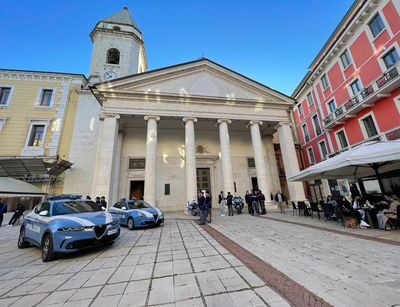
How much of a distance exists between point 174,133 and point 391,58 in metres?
18.7

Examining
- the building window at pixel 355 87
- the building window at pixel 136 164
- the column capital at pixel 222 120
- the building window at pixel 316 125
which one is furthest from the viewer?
the building window at pixel 316 125

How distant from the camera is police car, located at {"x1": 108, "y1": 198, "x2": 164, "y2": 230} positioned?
324 inches

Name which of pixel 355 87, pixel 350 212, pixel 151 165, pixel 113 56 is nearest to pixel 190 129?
pixel 151 165

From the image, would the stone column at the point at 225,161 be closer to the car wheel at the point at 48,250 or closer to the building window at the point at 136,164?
the building window at the point at 136,164

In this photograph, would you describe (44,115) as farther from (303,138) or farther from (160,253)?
(303,138)

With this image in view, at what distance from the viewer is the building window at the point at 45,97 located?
17766mm

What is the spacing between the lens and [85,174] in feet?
53.8

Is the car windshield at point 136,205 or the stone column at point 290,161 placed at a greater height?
the stone column at point 290,161

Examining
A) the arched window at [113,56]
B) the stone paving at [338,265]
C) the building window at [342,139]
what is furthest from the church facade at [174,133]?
the stone paving at [338,265]

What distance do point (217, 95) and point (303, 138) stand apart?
50.3 ft

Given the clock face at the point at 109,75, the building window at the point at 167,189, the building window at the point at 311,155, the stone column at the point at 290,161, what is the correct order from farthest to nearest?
the building window at the point at 311,155 < the clock face at the point at 109,75 < the building window at the point at 167,189 < the stone column at the point at 290,161

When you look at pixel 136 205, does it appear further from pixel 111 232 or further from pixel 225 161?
pixel 225 161

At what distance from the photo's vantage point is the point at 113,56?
882 inches

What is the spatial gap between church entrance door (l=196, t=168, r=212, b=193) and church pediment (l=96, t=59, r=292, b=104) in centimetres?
768
